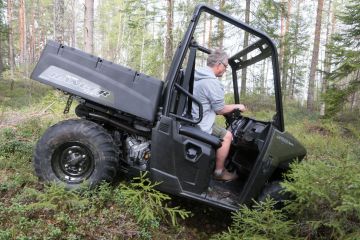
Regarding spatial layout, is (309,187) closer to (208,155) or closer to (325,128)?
(208,155)

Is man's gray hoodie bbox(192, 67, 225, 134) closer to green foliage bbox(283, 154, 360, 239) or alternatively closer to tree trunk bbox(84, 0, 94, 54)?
green foliage bbox(283, 154, 360, 239)

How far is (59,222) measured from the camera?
3701 millimetres

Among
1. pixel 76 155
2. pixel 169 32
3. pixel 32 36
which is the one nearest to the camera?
pixel 76 155

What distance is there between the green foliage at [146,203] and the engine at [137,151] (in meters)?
0.20

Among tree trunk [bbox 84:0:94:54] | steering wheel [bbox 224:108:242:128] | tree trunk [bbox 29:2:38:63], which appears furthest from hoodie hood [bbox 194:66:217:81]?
tree trunk [bbox 29:2:38:63]

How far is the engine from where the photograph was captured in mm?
4355

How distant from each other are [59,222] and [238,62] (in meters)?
3.27

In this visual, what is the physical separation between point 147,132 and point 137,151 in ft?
0.90

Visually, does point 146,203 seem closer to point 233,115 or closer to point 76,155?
point 76,155

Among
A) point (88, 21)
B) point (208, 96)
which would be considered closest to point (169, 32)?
point (88, 21)

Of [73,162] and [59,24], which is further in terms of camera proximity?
[59,24]

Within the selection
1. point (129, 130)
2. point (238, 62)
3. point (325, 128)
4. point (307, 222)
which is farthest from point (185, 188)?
point (325, 128)

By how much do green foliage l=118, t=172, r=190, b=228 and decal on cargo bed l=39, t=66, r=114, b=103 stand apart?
1041 millimetres

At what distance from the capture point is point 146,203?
4.03 metres
